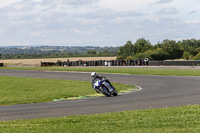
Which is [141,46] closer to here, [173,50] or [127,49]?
[127,49]

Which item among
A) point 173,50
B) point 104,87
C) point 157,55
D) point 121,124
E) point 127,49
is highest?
point 127,49

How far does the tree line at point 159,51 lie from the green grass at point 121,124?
69798 millimetres

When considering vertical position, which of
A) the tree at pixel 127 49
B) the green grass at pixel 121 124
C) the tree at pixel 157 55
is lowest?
the green grass at pixel 121 124

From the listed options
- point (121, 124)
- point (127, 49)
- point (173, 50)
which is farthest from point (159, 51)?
point (121, 124)

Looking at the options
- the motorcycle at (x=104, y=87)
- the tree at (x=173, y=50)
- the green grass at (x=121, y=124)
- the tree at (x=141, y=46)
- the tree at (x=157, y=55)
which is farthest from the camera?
the tree at (x=141, y=46)

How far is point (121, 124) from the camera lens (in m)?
10.1

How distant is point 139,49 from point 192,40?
4655cm

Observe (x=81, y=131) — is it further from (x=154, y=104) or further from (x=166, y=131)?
(x=154, y=104)

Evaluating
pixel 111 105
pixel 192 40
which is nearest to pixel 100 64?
pixel 111 105

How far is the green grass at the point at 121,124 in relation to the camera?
362 inches

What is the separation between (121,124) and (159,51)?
263 ft

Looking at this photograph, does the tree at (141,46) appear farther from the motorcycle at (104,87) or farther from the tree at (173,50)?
the motorcycle at (104,87)

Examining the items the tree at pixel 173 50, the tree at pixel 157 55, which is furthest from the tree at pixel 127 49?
the tree at pixel 157 55

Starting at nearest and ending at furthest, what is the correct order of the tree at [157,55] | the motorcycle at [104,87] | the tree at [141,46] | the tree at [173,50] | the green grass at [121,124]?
the green grass at [121,124]
the motorcycle at [104,87]
the tree at [157,55]
the tree at [173,50]
the tree at [141,46]
